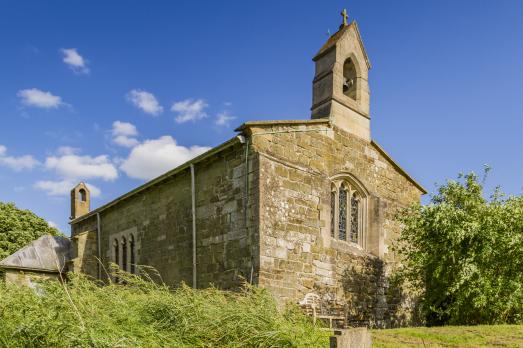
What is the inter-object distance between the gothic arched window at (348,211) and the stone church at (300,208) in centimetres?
3

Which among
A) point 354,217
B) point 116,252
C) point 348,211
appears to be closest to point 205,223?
point 348,211

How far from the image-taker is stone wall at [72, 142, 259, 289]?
11.9 m

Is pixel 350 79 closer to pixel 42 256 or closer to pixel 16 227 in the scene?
→ pixel 42 256

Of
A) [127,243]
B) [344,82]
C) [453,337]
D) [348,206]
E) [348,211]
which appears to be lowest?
[453,337]

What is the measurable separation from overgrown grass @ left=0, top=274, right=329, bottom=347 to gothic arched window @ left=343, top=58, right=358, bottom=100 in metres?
9.46

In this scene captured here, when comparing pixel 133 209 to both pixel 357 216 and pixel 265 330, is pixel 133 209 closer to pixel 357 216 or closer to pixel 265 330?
pixel 357 216

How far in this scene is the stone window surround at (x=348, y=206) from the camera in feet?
45.5

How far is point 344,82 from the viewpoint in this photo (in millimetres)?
15711

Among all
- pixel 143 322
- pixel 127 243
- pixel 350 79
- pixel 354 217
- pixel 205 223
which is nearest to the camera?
pixel 143 322

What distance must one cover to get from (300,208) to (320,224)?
32.5 inches

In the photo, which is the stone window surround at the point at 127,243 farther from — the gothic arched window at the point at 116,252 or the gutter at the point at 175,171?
the gutter at the point at 175,171

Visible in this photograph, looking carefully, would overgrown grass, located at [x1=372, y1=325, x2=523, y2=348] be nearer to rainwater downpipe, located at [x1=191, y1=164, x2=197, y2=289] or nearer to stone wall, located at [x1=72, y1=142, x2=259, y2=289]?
stone wall, located at [x1=72, y1=142, x2=259, y2=289]

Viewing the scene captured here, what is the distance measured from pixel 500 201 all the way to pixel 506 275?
2.03 meters

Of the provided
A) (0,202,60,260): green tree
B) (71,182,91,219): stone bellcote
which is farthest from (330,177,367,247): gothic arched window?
(0,202,60,260): green tree
